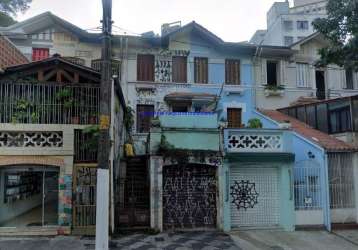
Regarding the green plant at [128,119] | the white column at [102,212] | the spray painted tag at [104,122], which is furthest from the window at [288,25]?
the white column at [102,212]

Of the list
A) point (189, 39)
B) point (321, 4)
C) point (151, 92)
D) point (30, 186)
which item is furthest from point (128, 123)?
point (321, 4)

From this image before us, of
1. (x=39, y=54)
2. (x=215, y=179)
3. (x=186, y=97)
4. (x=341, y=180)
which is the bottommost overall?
(x=341, y=180)

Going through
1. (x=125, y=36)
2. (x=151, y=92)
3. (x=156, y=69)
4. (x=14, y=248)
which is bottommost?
(x=14, y=248)

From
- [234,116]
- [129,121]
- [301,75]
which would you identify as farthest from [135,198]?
[301,75]

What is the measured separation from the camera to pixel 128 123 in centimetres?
1872

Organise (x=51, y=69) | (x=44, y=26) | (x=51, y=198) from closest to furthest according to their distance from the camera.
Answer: (x=51, y=198) < (x=51, y=69) < (x=44, y=26)

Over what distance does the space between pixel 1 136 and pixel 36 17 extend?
985cm

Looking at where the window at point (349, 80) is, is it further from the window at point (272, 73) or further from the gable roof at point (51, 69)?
the gable roof at point (51, 69)

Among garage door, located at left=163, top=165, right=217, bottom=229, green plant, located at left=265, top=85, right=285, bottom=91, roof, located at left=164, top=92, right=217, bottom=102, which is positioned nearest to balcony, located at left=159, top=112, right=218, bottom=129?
garage door, located at left=163, top=165, right=217, bottom=229

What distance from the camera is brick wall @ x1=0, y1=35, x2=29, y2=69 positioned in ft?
42.8

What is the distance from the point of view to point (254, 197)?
43.6 ft

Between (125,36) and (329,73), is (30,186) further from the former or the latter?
(329,73)

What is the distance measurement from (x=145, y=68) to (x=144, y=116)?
2.67 m

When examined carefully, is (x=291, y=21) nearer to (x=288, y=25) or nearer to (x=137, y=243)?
(x=288, y=25)
